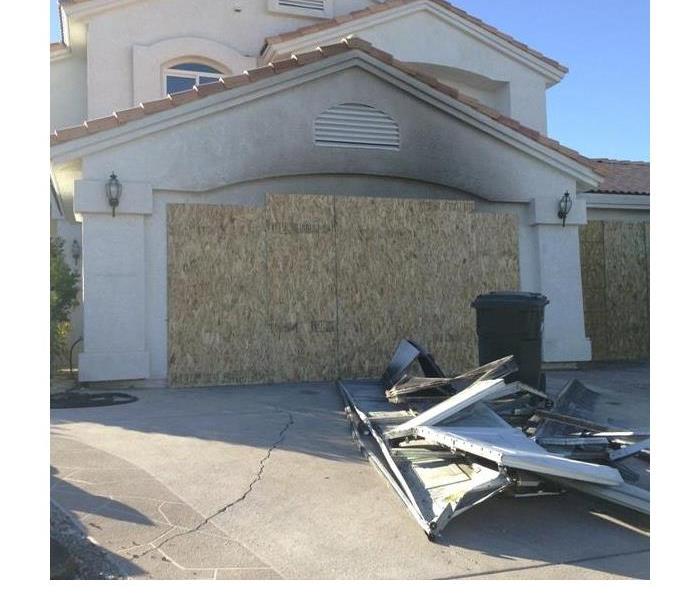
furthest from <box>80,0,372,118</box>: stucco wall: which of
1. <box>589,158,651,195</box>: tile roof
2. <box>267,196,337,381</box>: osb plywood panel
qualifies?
<box>589,158,651,195</box>: tile roof

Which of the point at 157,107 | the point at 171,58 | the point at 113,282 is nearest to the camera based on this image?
the point at 113,282

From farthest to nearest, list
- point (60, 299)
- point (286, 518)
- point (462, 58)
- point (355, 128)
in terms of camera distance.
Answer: point (462, 58) < point (60, 299) < point (355, 128) < point (286, 518)

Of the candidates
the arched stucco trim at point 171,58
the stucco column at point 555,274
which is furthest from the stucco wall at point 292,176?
the arched stucco trim at point 171,58

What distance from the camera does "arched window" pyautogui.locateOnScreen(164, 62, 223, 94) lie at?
47.5 feet

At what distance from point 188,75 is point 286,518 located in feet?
40.9

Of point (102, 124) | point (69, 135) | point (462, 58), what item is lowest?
point (69, 135)

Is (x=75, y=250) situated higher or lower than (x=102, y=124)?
lower

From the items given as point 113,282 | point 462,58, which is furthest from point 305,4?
point 113,282

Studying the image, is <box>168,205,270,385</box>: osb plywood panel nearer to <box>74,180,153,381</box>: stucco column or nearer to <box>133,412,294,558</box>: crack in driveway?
<box>74,180,153,381</box>: stucco column

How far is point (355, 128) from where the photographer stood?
10.4 metres

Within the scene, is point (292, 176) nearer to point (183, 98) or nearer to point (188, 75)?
point (183, 98)

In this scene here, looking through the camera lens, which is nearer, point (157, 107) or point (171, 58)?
point (157, 107)

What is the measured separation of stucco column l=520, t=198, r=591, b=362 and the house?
3cm
